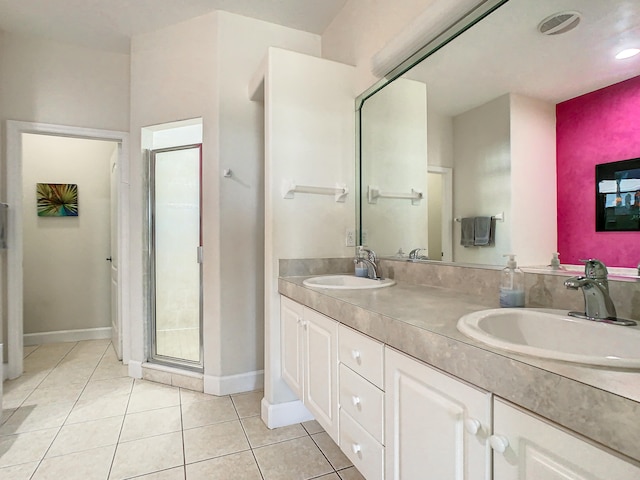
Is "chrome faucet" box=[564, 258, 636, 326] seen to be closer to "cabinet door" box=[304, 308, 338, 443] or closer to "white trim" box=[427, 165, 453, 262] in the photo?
"white trim" box=[427, 165, 453, 262]

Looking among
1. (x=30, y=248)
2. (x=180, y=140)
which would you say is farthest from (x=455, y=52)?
(x=30, y=248)

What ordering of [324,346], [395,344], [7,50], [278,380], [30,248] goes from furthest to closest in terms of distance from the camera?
[30,248], [7,50], [278,380], [324,346], [395,344]

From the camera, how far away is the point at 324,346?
1.50m

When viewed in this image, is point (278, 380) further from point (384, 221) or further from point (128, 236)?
point (128, 236)

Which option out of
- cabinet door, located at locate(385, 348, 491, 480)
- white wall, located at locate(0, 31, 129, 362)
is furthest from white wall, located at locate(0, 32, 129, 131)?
cabinet door, located at locate(385, 348, 491, 480)

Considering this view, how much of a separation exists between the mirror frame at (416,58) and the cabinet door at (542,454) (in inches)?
57.2

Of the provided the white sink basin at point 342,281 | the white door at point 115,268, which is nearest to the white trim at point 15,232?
the white door at point 115,268

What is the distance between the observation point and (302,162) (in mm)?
2146

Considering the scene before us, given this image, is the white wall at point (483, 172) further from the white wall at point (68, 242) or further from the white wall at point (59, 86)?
the white wall at point (68, 242)

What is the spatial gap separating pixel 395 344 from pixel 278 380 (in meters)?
1.32

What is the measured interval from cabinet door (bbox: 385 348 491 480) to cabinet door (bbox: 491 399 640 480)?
3 cm

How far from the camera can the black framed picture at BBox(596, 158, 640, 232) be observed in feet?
3.19

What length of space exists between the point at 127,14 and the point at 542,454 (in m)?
3.33

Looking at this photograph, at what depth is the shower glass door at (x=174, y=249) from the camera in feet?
9.37
